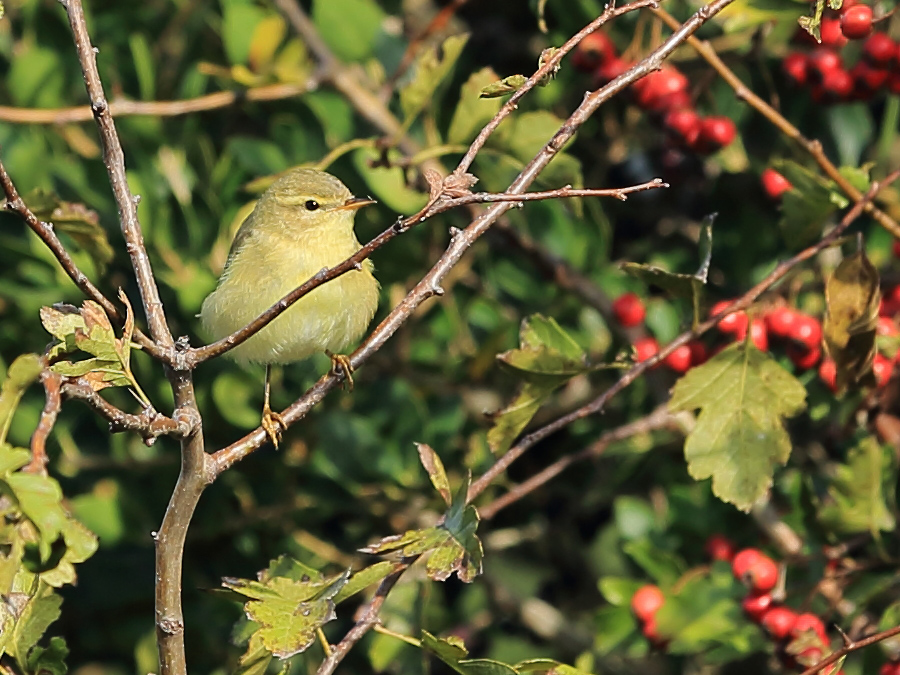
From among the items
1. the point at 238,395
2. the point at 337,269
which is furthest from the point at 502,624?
the point at 337,269

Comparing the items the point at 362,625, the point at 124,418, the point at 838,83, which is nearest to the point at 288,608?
the point at 362,625

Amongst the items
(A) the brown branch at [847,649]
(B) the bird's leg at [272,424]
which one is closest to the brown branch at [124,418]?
(B) the bird's leg at [272,424]

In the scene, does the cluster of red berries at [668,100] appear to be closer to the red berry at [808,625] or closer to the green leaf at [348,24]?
the green leaf at [348,24]

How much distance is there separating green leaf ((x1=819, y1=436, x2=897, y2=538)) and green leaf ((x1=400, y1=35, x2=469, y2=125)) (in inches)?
63.3

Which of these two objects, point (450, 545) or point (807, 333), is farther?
point (807, 333)

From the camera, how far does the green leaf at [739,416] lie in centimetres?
304

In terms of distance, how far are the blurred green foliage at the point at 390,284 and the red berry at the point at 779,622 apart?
0.33 metres

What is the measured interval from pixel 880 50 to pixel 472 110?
1180mm

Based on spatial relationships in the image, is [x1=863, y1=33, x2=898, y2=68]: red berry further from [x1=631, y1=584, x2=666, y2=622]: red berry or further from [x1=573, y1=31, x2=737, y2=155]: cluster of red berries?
[x1=631, y1=584, x2=666, y2=622]: red berry

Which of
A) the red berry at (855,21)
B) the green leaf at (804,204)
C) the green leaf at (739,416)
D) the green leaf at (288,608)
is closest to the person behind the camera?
the green leaf at (288,608)

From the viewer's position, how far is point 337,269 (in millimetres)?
2088

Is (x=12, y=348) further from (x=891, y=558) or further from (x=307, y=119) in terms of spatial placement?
(x=891, y=558)

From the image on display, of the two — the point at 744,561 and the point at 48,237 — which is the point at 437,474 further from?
the point at 744,561

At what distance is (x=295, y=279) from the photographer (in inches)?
156
